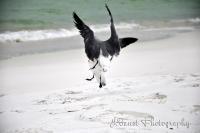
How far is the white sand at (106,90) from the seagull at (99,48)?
0.10 ft

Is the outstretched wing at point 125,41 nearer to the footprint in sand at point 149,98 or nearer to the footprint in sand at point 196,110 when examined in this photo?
the footprint in sand at point 149,98

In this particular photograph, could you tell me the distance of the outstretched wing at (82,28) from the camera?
148 cm

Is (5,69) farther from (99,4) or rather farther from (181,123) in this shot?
(181,123)

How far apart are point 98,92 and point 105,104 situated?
2.5 inches

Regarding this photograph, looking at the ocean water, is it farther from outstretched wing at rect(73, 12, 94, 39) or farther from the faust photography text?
the faust photography text

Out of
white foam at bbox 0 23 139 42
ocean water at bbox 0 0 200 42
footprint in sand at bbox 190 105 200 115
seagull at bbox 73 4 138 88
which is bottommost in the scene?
footprint in sand at bbox 190 105 200 115

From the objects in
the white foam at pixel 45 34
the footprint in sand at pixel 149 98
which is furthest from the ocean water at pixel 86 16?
the footprint in sand at pixel 149 98

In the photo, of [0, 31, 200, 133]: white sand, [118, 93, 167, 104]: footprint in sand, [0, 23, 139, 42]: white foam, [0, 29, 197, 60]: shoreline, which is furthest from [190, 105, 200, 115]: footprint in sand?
[0, 23, 139, 42]: white foam

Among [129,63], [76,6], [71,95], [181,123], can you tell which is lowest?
[181,123]

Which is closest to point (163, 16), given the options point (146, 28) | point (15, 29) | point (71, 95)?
point (146, 28)

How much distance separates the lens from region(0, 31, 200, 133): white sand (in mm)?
1434

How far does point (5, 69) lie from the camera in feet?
4.72

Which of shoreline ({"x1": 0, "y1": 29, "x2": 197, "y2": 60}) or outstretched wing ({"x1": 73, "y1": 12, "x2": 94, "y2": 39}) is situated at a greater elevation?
outstretched wing ({"x1": 73, "y1": 12, "x2": 94, "y2": 39})

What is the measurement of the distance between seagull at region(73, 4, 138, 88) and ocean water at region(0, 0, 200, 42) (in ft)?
0.11
